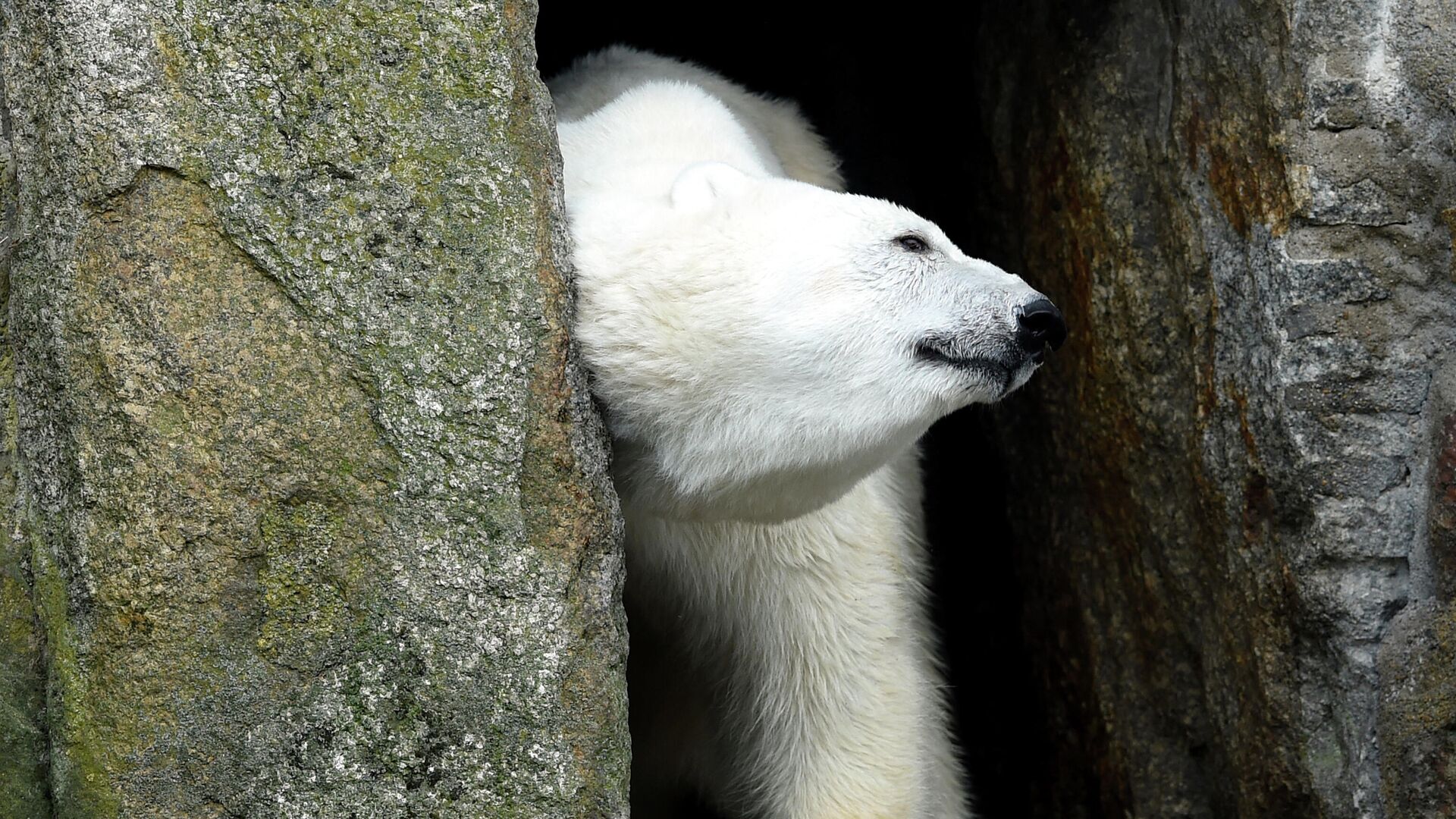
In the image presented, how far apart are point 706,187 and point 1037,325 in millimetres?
602

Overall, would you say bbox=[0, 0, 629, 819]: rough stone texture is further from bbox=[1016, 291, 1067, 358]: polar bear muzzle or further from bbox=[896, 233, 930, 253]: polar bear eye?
bbox=[1016, 291, 1067, 358]: polar bear muzzle

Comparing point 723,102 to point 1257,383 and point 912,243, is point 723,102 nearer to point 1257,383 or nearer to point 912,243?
point 912,243

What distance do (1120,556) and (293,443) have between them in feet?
6.85

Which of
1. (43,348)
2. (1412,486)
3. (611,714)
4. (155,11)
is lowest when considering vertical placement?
(611,714)

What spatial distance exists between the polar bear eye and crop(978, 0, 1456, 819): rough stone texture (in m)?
0.71

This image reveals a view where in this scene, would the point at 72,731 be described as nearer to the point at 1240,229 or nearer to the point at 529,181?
the point at 529,181

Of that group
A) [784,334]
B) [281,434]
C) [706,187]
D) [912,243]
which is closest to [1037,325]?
[912,243]

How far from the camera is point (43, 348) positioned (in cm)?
188

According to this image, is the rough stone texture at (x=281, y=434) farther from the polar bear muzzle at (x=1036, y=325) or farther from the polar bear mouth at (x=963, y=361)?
the polar bear muzzle at (x=1036, y=325)

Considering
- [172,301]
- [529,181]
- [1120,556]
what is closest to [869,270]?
[529,181]

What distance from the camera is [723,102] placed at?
3.38m

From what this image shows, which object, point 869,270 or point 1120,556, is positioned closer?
point 869,270

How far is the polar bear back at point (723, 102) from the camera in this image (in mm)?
3338

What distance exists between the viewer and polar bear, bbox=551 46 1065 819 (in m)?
2.05
